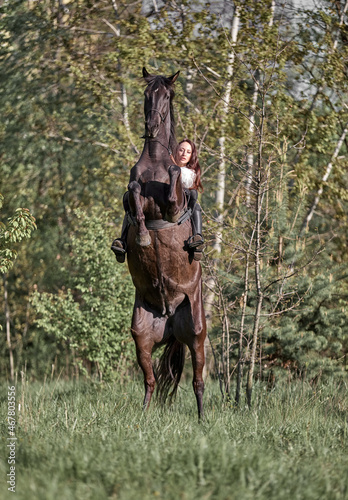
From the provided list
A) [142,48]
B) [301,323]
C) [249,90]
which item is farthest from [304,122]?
[301,323]

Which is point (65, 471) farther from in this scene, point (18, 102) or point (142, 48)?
point (18, 102)

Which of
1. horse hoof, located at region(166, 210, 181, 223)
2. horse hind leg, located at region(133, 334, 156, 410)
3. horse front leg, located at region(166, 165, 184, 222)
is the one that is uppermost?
horse front leg, located at region(166, 165, 184, 222)

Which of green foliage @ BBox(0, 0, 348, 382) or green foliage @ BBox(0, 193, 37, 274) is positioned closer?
green foliage @ BBox(0, 193, 37, 274)

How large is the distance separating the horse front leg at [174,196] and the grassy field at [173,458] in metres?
1.83

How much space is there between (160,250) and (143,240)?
321 mm

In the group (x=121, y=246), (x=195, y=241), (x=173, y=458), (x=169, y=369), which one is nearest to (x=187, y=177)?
(x=195, y=241)

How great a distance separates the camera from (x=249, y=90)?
587 inches

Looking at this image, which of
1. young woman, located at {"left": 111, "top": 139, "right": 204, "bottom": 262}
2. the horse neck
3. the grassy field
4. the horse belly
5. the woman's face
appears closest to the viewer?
the grassy field

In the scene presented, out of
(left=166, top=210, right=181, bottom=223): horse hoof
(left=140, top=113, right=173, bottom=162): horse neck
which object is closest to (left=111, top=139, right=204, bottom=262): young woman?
(left=140, top=113, right=173, bottom=162): horse neck

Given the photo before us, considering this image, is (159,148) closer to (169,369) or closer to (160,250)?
(160,250)

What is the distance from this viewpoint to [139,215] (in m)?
5.91

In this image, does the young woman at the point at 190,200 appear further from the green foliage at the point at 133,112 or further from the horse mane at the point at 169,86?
Result: the green foliage at the point at 133,112

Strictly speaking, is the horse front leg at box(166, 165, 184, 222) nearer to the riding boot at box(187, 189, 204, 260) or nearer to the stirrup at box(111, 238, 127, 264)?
the riding boot at box(187, 189, 204, 260)

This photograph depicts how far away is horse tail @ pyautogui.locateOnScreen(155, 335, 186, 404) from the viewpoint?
721cm
